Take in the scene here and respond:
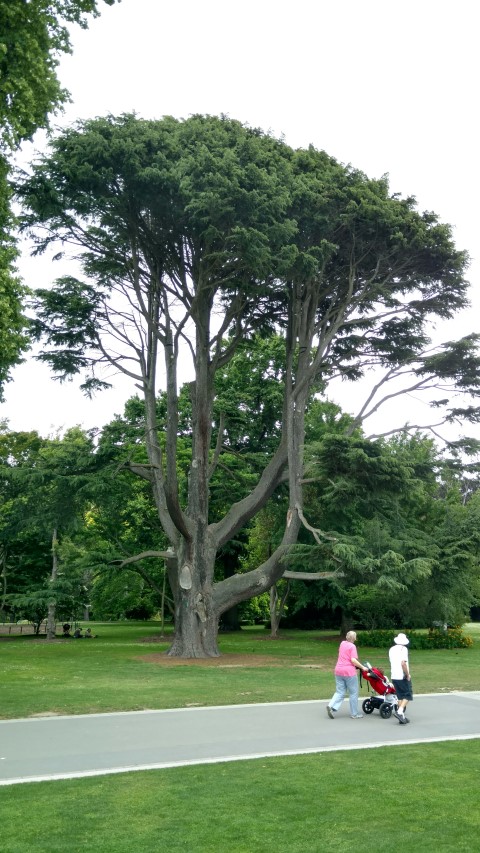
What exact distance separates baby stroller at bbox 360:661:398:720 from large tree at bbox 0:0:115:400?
828 cm

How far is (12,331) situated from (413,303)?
16663 millimetres

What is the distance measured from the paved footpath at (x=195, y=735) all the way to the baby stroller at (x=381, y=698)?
0.17 m

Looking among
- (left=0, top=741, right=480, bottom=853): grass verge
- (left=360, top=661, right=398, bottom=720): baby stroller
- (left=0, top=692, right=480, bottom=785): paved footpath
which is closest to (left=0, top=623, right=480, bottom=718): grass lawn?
(left=0, top=692, right=480, bottom=785): paved footpath

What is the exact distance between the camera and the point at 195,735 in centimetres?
1110

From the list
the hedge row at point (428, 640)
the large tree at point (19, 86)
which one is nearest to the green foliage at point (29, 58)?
the large tree at point (19, 86)

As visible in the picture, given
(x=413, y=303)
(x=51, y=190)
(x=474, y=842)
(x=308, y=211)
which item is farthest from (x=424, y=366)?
(x=474, y=842)

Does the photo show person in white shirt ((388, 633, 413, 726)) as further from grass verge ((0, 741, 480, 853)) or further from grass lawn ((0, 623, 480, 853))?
grass verge ((0, 741, 480, 853))

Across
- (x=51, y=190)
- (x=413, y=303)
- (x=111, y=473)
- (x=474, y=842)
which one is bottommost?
(x=474, y=842)

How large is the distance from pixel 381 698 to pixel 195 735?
3.47 metres

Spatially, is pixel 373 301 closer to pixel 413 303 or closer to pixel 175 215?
pixel 413 303

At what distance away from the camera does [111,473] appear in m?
25.4

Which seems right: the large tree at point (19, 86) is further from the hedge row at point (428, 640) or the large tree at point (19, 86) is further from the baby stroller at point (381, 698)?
the hedge row at point (428, 640)

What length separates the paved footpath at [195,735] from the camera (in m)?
9.31

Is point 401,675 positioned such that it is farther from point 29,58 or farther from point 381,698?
point 29,58
